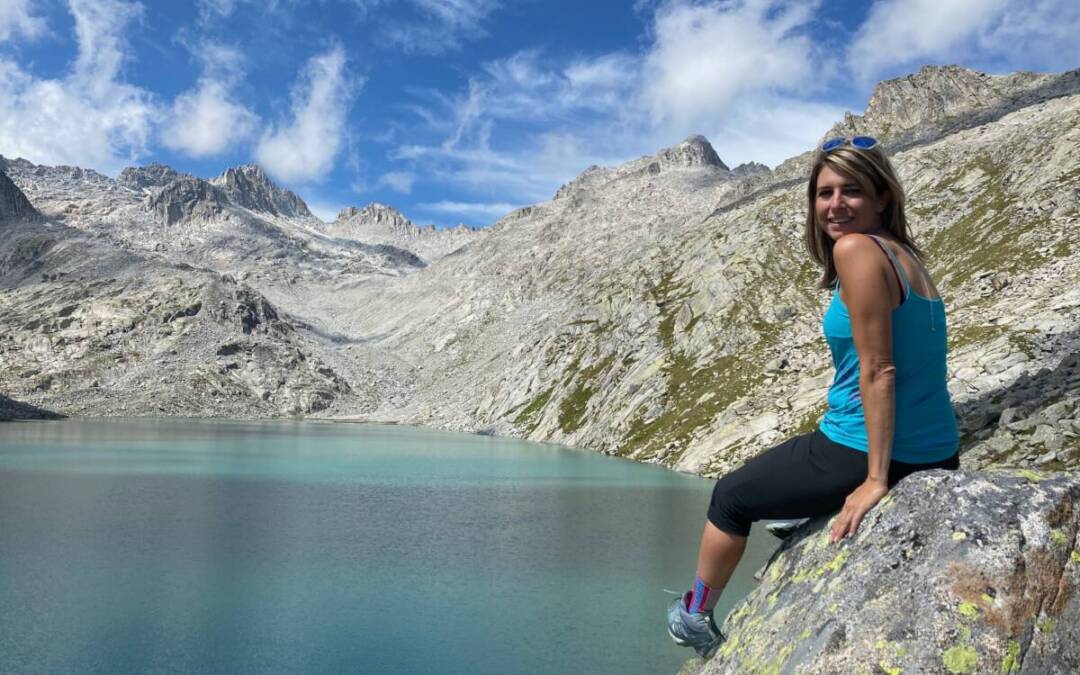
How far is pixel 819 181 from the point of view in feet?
26.1

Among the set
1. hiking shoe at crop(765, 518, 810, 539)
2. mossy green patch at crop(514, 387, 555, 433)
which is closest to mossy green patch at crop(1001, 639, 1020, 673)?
hiking shoe at crop(765, 518, 810, 539)

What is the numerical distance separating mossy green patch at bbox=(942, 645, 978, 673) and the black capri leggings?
5.21ft

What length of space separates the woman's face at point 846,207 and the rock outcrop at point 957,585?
247cm

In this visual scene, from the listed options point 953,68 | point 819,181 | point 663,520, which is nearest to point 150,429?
point 663,520

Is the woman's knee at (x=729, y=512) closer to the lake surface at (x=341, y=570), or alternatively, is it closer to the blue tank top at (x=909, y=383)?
the blue tank top at (x=909, y=383)

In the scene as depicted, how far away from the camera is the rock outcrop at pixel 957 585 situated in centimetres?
612

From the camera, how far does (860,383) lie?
22.7 ft

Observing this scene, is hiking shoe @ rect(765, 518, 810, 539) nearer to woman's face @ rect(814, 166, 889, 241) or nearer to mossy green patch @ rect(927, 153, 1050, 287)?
woman's face @ rect(814, 166, 889, 241)

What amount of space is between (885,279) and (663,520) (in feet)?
133

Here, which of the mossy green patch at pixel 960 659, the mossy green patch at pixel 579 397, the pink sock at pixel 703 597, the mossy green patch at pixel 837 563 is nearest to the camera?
the mossy green patch at pixel 960 659

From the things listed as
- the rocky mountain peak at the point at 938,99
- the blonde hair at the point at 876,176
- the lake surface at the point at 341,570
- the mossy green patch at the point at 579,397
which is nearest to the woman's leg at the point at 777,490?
the blonde hair at the point at 876,176

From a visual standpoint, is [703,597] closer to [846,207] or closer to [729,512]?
[729,512]

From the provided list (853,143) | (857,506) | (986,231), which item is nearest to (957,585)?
(857,506)

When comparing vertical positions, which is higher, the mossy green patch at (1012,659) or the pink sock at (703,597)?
the mossy green patch at (1012,659)
